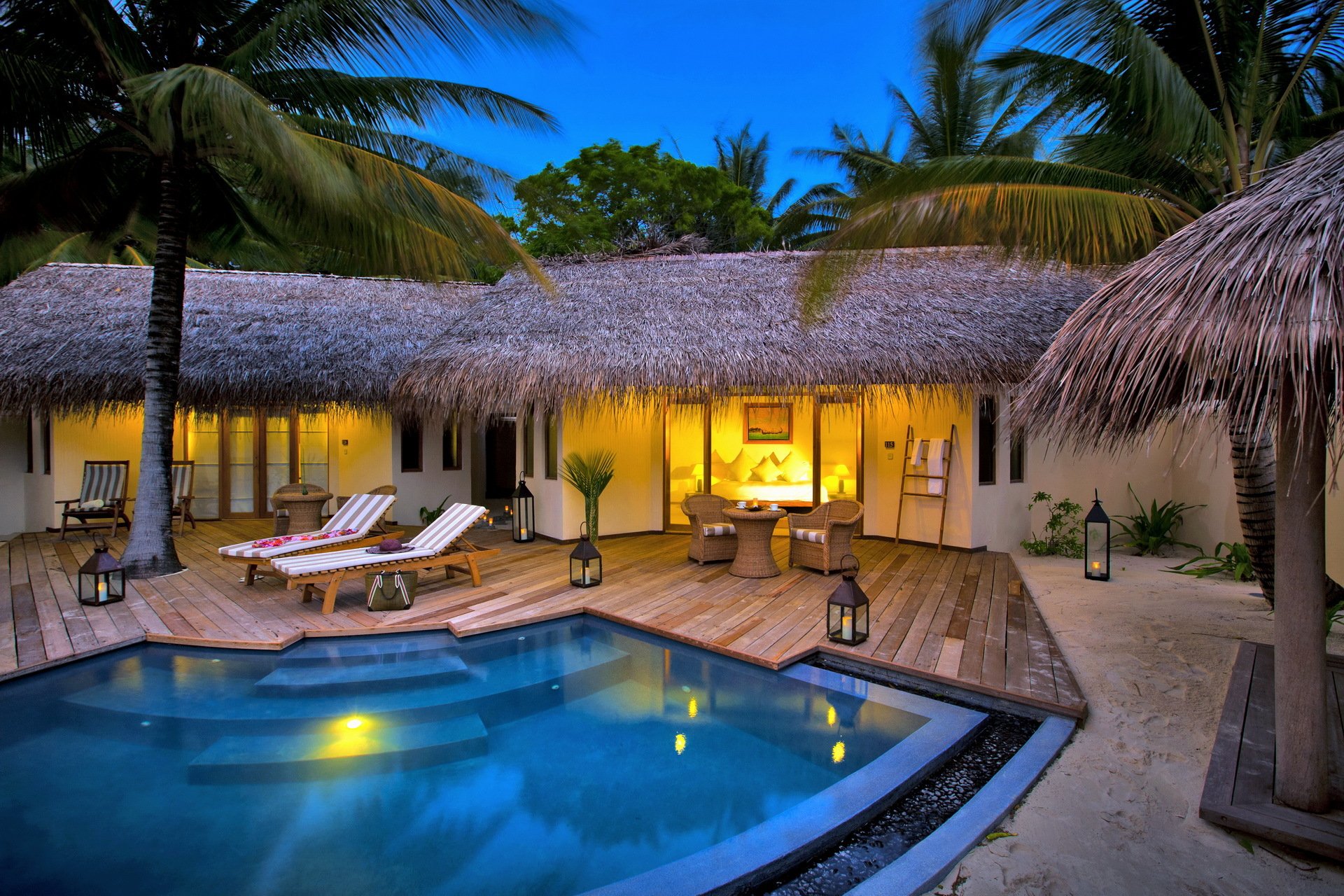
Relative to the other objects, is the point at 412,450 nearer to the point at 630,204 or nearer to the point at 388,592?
the point at 388,592

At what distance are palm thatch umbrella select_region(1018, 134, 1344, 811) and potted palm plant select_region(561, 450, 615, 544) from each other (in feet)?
18.8

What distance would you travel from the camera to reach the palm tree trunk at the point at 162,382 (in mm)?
6266

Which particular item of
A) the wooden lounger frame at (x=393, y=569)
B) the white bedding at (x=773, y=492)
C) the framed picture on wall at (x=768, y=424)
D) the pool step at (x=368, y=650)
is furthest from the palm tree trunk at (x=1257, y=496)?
the wooden lounger frame at (x=393, y=569)

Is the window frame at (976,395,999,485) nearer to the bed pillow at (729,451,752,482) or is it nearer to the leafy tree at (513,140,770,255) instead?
the bed pillow at (729,451,752,482)

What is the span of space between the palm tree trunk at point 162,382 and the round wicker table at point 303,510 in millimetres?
1824

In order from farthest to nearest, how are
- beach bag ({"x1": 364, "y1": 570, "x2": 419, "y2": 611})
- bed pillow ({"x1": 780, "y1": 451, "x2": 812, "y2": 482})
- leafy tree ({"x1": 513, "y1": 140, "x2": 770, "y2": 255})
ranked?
leafy tree ({"x1": 513, "y1": 140, "x2": 770, "y2": 255}), bed pillow ({"x1": 780, "y1": 451, "x2": 812, "y2": 482}), beach bag ({"x1": 364, "y1": 570, "x2": 419, "y2": 611})

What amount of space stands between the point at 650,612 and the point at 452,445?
6.51m

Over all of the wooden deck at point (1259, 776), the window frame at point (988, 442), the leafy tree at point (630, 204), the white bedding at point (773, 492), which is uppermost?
the leafy tree at point (630, 204)

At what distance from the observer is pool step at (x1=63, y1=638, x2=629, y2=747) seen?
3596 mm

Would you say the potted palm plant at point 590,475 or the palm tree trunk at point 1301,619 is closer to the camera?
the palm tree trunk at point 1301,619

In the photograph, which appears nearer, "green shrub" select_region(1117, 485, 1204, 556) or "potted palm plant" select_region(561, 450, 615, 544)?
"green shrub" select_region(1117, 485, 1204, 556)

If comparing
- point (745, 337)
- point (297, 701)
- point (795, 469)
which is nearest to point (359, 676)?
point (297, 701)

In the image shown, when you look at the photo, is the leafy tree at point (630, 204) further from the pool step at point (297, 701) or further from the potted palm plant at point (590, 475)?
the pool step at point (297, 701)

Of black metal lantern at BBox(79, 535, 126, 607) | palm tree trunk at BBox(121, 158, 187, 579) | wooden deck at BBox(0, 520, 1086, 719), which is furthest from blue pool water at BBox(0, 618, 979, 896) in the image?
palm tree trunk at BBox(121, 158, 187, 579)
